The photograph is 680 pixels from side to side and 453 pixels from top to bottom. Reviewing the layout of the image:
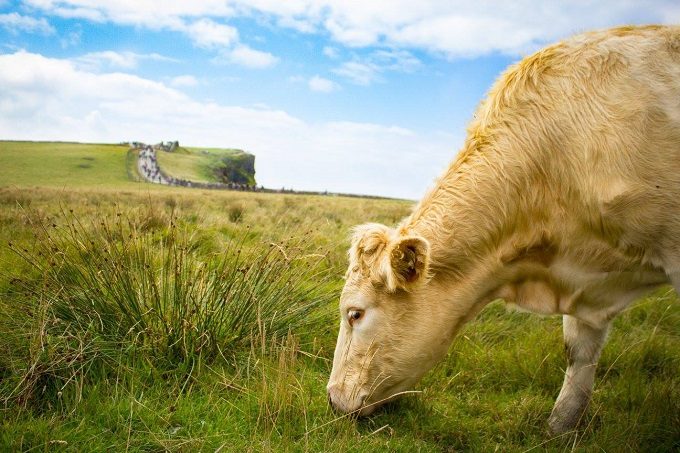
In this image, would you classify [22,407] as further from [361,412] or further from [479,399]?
[479,399]

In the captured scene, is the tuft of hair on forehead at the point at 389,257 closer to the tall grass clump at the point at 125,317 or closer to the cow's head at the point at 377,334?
the cow's head at the point at 377,334

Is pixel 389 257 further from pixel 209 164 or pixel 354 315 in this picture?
pixel 209 164

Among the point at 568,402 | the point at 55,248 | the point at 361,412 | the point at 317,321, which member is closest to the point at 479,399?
the point at 568,402

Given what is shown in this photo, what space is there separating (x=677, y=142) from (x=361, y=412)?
2819 millimetres

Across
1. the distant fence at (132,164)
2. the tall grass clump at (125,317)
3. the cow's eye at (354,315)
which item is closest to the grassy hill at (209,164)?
the distant fence at (132,164)

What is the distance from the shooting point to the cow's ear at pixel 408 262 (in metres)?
3.33

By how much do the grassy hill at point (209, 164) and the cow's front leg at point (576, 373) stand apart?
44.8m

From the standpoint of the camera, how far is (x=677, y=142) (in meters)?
3.20

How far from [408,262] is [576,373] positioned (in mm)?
2178

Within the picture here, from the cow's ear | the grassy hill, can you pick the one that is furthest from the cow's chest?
the grassy hill

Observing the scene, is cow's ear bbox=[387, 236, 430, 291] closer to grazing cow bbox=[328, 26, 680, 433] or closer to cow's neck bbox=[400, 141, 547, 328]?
grazing cow bbox=[328, 26, 680, 433]

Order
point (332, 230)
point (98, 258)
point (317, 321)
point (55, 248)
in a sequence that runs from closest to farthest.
Result: point (98, 258) → point (55, 248) → point (317, 321) → point (332, 230)

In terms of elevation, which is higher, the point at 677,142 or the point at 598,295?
the point at 677,142

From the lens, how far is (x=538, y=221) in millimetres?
3619
